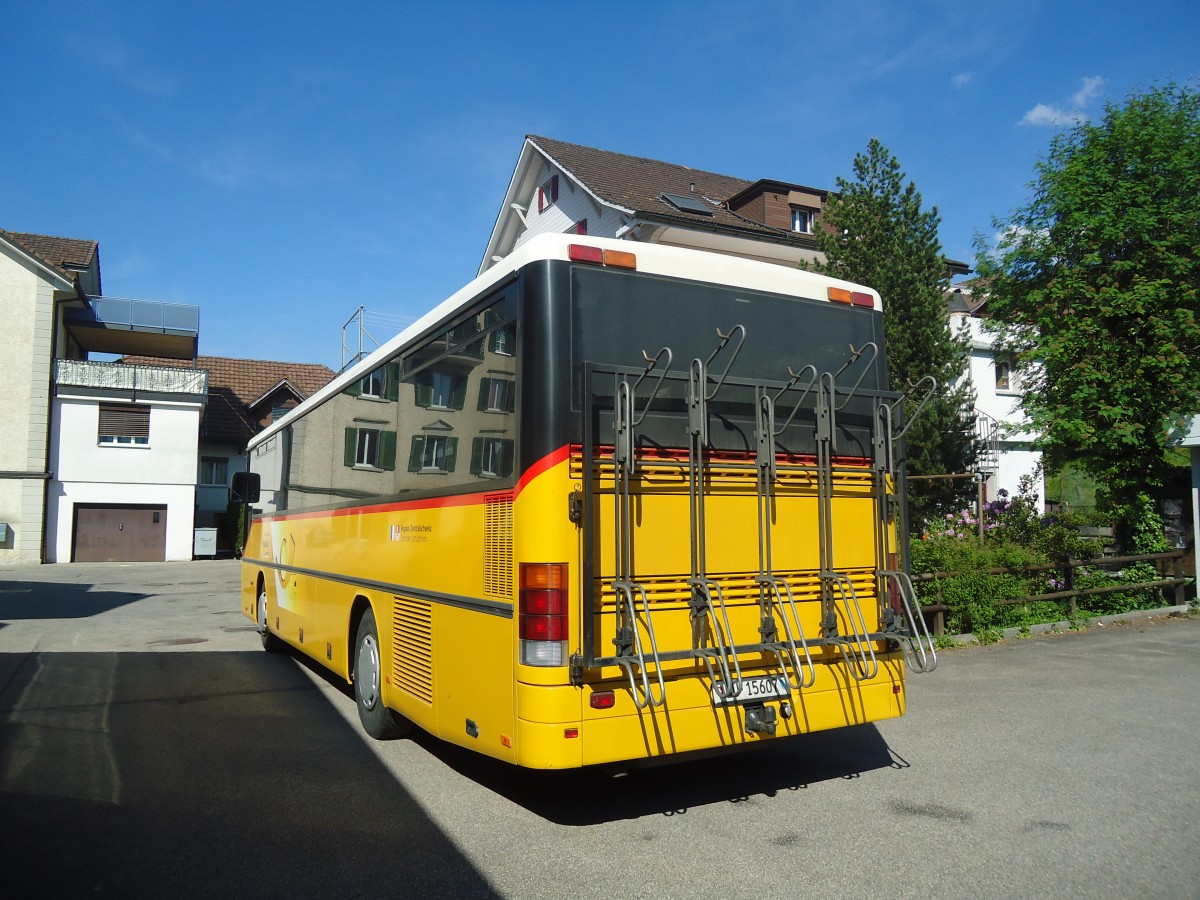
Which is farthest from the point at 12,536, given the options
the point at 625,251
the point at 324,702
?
the point at 625,251

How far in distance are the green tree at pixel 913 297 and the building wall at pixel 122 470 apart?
26.2 metres

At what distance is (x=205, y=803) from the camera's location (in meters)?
5.47

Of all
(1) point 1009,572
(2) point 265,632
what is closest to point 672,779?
(2) point 265,632

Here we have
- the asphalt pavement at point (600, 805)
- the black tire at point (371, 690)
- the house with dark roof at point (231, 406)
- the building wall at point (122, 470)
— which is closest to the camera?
the asphalt pavement at point (600, 805)

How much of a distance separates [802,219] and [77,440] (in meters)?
26.7

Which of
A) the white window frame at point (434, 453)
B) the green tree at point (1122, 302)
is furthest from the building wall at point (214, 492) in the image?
the white window frame at point (434, 453)

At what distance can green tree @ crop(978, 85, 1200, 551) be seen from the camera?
1608cm

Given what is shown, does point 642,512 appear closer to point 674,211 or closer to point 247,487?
point 247,487

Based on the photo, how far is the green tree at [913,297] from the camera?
62.4 feet

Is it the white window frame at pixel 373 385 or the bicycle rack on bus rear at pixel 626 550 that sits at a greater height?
the white window frame at pixel 373 385

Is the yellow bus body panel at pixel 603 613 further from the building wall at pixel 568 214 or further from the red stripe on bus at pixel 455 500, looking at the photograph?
the building wall at pixel 568 214

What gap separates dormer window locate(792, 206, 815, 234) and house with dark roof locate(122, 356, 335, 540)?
872 inches

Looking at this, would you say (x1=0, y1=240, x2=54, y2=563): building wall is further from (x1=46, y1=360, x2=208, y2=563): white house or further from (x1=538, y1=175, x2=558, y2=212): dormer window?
(x1=538, y1=175, x2=558, y2=212): dormer window

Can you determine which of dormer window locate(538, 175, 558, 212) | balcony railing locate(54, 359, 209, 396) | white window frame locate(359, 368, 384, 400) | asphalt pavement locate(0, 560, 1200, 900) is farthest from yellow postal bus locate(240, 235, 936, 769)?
balcony railing locate(54, 359, 209, 396)
